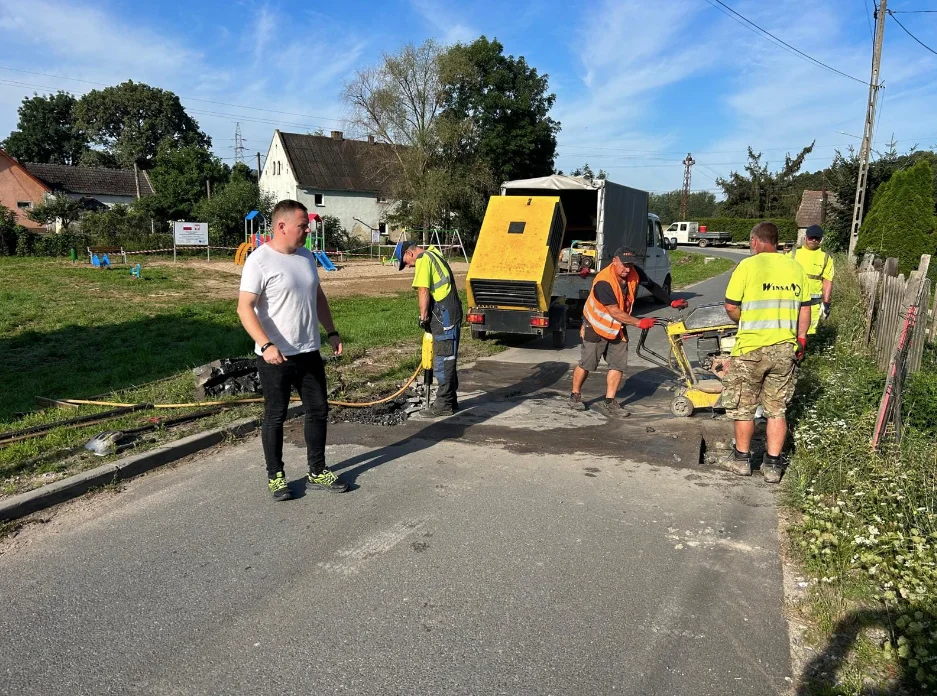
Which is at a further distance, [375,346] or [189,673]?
[375,346]

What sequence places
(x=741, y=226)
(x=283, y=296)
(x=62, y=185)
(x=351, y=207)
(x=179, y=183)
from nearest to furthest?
(x=283, y=296)
(x=179, y=183)
(x=351, y=207)
(x=62, y=185)
(x=741, y=226)

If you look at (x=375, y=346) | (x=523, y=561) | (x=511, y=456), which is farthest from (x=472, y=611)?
(x=375, y=346)

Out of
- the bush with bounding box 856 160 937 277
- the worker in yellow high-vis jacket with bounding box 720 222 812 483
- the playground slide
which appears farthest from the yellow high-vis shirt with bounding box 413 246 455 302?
the playground slide

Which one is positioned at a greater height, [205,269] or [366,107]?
[366,107]

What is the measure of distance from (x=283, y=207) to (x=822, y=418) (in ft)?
15.4

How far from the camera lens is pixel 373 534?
162 inches

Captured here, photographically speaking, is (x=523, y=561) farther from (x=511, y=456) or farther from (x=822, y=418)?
(x=822, y=418)

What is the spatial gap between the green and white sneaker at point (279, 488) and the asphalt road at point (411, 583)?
5.1 inches

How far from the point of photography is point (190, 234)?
32.4 m

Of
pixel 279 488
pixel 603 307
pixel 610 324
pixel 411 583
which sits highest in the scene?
pixel 603 307

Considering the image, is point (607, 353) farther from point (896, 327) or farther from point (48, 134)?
point (48, 134)

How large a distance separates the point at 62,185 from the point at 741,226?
58388mm

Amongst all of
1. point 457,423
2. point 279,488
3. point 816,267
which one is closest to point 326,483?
point 279,488

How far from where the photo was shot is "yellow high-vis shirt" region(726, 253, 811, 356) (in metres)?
4.98
